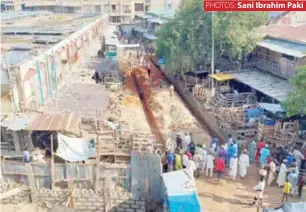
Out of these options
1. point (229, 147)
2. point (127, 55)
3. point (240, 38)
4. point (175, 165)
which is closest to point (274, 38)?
point (240, 38)

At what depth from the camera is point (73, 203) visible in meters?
12.7

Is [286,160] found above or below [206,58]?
below

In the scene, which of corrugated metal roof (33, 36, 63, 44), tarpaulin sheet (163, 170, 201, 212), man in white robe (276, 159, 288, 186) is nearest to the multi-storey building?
corrugated metal roof (33, 36, 63, 44)

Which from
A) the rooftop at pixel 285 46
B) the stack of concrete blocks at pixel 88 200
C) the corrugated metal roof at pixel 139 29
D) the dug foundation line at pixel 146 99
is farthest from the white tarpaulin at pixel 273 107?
the corrugated metal roof at pixel 139 29

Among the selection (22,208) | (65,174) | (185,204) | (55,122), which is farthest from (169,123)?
(185,204)

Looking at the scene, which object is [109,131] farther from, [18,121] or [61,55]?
[61,55]

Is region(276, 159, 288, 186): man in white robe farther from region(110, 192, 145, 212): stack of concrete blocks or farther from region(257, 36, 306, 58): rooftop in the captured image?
region(257, 36, 306, 58): rooftop

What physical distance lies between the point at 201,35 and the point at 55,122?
12.5 meters

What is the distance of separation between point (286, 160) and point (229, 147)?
2.04 m

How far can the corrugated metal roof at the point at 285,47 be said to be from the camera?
18416mm

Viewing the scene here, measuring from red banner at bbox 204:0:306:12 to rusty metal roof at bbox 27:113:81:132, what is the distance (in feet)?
22.2

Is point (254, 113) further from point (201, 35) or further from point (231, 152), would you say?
point (201, 35)

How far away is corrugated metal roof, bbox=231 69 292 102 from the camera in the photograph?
59.1ft

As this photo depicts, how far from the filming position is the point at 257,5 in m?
12.1
